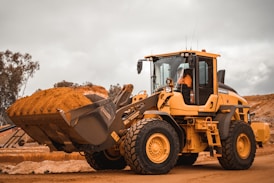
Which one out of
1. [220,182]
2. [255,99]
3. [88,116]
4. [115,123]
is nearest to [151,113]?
[115,123]

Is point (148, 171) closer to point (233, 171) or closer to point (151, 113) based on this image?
point (151, 113)

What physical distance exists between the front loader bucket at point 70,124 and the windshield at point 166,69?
254 centimetres

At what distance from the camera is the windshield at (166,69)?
1354cm

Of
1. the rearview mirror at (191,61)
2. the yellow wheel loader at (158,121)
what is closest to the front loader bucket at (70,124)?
the yellow wheel loader at (158,121)

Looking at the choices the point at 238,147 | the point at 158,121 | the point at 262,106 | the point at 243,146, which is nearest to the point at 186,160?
the point at 243,146

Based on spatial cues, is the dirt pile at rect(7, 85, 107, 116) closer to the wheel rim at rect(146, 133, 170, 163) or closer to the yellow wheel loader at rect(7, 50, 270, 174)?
the yellow wheel loader at rect(7, 50, 270, 174)

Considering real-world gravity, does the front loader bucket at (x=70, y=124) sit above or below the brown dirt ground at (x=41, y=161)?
above

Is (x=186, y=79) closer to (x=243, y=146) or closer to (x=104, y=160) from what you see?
(x=243, y=146)

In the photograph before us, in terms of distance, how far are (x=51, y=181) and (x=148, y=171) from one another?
95.4 inches

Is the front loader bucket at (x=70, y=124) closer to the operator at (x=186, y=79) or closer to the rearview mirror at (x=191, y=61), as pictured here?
the operator at (x=186, y=79)

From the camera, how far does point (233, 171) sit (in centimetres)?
1331

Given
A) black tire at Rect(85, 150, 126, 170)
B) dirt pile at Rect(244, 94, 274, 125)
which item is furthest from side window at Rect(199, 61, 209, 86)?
dirt pile at Rect(244, 94, 274, 125)

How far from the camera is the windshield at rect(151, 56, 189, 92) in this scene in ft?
44.4

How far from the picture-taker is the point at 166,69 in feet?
45.5
